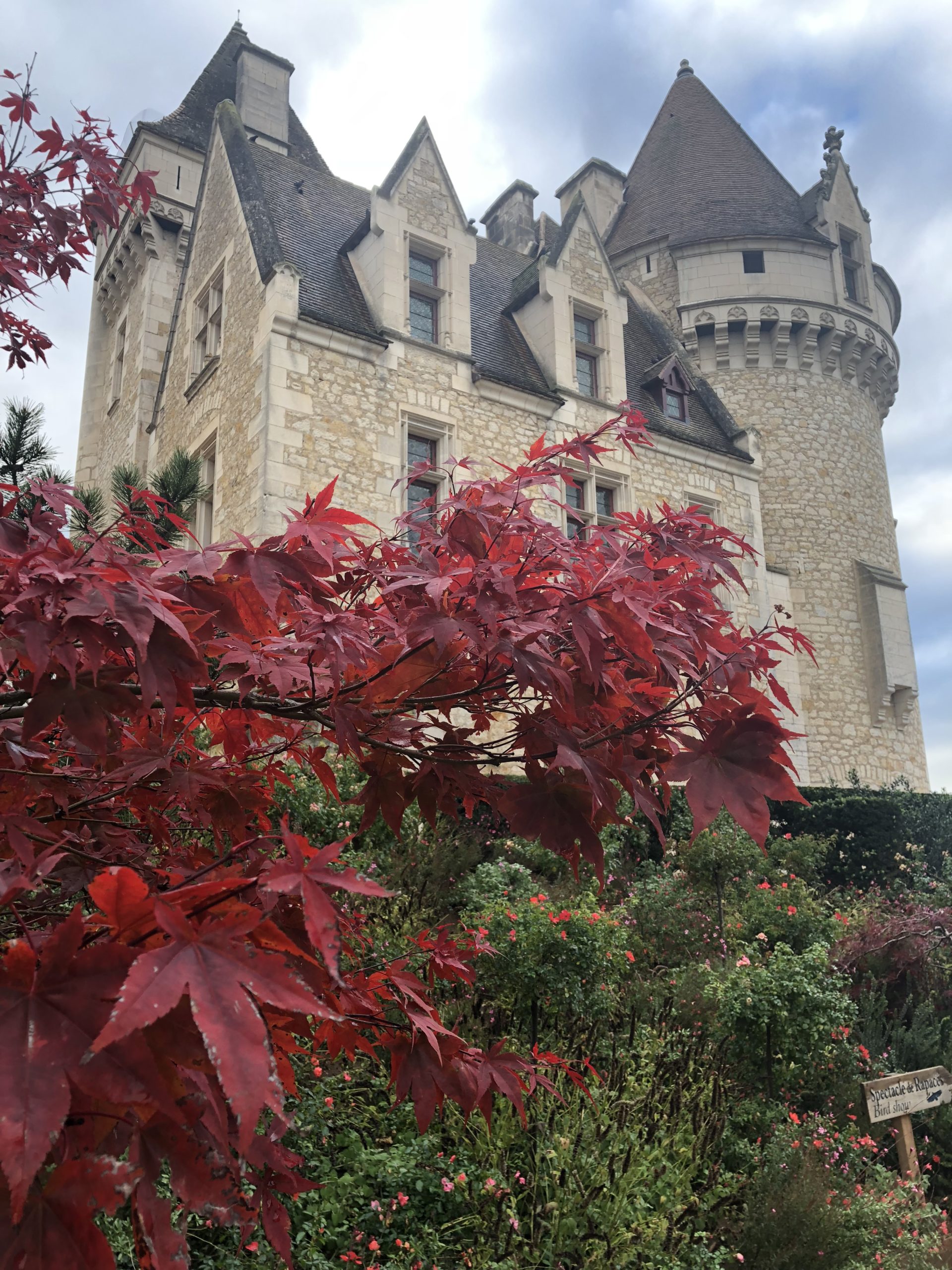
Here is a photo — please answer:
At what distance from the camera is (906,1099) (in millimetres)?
4539

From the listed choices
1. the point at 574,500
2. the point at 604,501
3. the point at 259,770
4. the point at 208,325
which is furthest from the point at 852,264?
the point at 259,770

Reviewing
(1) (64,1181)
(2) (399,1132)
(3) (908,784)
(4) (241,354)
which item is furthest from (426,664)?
(3) (908,784)

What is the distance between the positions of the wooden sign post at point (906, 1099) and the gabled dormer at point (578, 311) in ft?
35.0

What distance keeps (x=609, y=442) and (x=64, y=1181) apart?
13.0 metres

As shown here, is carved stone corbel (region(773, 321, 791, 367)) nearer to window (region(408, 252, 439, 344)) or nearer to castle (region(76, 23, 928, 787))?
castle (region(76, 23, 928, 787))

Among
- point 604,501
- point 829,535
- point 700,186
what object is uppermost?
point 700,186

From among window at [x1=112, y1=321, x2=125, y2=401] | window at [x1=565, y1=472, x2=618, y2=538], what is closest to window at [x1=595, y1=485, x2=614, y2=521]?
window at [x1=565, y1=472, x2=618, y2=538]

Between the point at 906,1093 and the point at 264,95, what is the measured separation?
18.6 metres

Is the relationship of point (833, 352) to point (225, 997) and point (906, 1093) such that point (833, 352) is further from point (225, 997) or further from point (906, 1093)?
point (225, 997)

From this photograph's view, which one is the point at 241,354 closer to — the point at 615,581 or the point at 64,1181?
the point at 615,581

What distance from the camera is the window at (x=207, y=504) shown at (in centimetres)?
1202

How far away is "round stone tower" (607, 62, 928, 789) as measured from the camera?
17.1 meters

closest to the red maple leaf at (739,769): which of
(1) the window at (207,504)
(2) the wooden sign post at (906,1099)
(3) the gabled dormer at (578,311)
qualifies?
(2) the wooden sign post at (906,1099)

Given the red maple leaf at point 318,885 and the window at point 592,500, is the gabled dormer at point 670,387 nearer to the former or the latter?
the window at point 592,500
